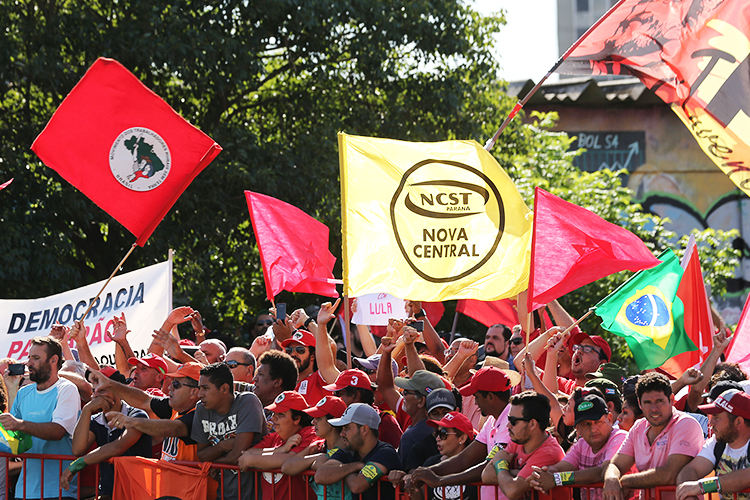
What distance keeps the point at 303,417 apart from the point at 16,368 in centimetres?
310

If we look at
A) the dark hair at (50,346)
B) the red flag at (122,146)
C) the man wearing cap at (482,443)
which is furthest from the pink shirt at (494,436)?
the red flag at (122,146)

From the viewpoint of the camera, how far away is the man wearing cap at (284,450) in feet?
20.9

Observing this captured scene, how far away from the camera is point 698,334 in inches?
336

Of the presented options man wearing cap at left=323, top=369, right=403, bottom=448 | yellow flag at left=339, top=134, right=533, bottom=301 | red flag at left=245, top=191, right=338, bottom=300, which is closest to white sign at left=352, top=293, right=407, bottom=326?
red flag at left=245, top=191, right=338, bottom=300

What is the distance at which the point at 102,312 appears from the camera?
1052cm

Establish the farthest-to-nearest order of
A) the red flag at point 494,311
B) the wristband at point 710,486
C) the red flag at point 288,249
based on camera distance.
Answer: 1. the red flag at point 494,311
2. the red flag at point 288,249
3. the wristband at point 710,486

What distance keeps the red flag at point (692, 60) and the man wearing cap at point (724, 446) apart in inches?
79.1

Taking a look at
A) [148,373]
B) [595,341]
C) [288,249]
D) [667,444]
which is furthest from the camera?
[288,249]

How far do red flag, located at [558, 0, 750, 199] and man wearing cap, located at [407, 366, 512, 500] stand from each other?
2.29m

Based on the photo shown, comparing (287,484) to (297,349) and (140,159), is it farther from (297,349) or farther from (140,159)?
(140,159)

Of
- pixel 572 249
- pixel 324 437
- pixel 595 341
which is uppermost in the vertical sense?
pixel 572 249

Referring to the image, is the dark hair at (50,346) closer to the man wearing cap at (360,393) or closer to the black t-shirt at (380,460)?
the man wearing cap at (360,393)

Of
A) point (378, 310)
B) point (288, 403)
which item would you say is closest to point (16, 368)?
point (288, 403)

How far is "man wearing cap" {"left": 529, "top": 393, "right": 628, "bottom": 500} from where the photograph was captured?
5.49m
